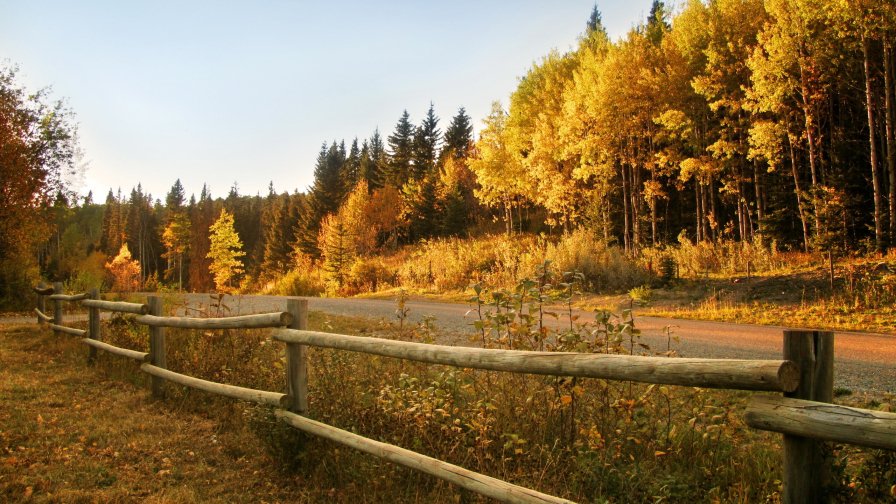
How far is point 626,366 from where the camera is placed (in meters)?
2.42

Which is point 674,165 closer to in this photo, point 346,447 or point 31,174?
point 346,447

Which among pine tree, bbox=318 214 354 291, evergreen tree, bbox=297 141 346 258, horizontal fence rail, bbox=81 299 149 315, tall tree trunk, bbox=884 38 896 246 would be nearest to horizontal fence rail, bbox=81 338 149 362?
horizontal fence rail, bbox=81 299 149 315

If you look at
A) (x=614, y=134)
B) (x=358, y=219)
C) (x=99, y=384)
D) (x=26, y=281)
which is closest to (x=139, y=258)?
(x=358, y=219)

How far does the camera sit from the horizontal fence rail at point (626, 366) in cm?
202

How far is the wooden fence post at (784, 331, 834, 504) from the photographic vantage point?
2.00 meters

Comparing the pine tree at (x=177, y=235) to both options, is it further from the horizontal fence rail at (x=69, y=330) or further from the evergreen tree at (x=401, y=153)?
the horizontal fence rail at (x=69, y=330)

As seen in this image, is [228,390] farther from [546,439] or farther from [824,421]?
[824,421]

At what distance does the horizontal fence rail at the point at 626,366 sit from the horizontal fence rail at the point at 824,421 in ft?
0.28

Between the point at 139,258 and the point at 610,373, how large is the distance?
93933 millimetres

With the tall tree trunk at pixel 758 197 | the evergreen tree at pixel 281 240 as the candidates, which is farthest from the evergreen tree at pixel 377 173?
the tall tree trunk at pixel 758 197

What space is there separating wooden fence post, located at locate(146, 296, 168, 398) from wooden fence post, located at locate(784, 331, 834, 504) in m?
6.38

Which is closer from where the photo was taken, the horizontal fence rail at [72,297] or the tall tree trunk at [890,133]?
the horizontal fence rail at [72,297]

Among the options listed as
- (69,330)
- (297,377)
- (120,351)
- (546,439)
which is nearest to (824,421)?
(546,439)

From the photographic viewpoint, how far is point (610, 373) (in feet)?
8.13
